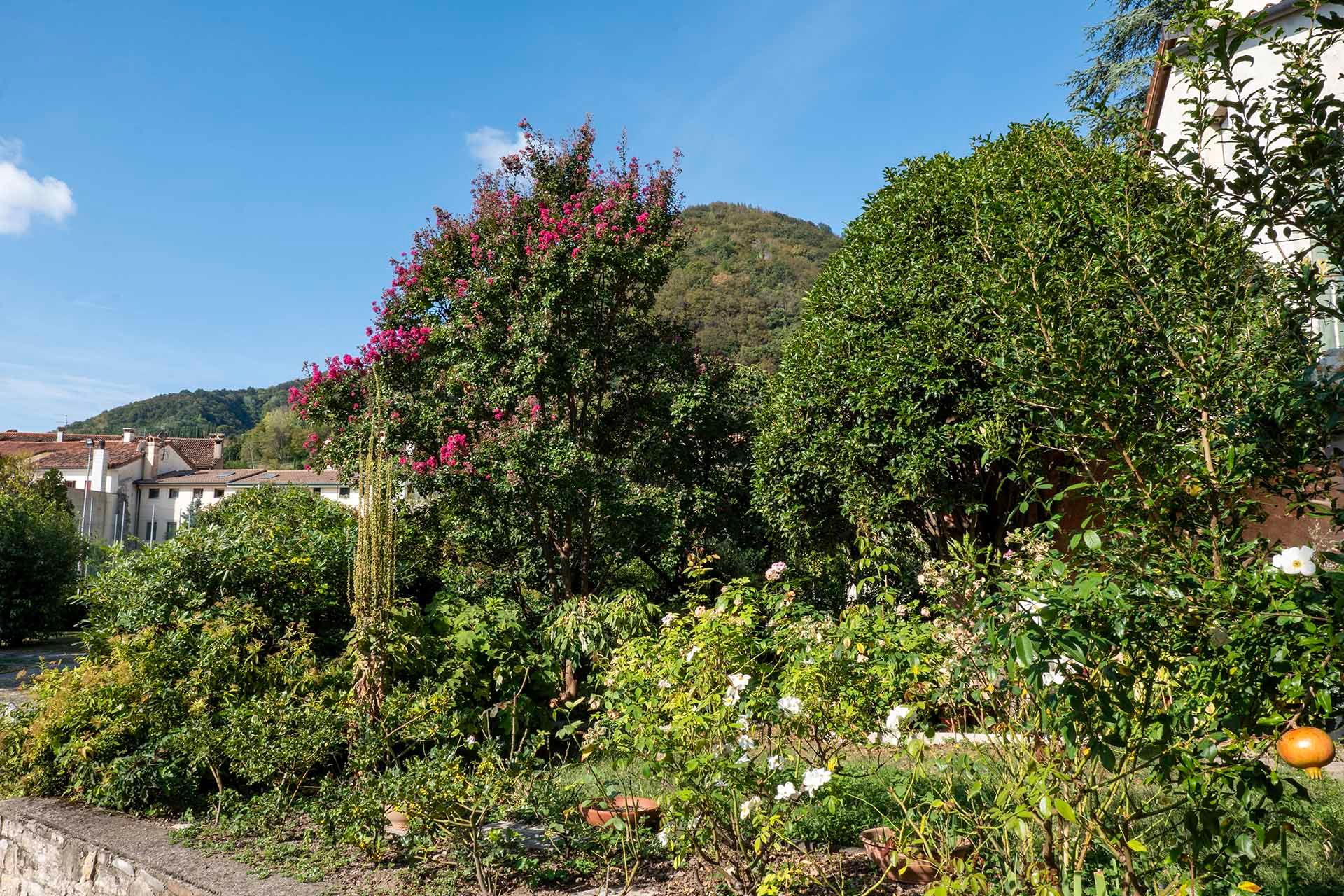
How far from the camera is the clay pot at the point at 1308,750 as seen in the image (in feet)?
5.45

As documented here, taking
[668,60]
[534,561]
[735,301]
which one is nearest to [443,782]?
[534,561]

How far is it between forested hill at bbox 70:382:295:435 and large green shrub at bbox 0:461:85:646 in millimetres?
66433

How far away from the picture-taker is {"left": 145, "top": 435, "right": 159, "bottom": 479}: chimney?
4759cm

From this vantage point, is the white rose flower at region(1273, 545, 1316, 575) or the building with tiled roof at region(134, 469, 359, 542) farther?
the building with tiled roof at region(134, 469, 359, 542)

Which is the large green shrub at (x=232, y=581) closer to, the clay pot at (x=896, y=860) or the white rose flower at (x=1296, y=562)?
the clay pot at (x=896, y=860)

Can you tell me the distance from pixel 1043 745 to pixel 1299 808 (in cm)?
276

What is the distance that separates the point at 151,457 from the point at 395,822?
52.3 meters

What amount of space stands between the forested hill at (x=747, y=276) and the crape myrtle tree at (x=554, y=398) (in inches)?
53.1

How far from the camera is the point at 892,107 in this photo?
882cm

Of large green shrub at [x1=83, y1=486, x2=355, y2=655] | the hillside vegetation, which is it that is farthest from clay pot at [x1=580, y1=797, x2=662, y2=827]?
the hillside vegetation

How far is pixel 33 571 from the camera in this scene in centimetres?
1770

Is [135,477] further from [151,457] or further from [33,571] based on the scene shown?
[33,571]

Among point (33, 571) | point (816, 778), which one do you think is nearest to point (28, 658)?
point (33, 571)

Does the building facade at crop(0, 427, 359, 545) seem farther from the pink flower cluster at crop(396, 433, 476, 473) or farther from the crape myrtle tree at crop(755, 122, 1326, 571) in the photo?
the crape myrtle tree at crop(755, 122, 1326, 571)
